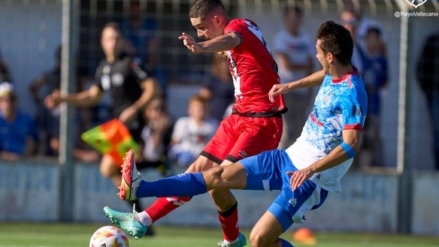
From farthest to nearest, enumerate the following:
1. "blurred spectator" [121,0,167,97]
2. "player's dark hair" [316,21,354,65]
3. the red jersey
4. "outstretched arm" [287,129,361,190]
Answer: "blurred spectator" [121,0,167,97] → the red jersey → "player's dark hair" [316,21,354,65] → "outstretched arm" [287,129,361,190]

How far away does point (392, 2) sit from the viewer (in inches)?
606

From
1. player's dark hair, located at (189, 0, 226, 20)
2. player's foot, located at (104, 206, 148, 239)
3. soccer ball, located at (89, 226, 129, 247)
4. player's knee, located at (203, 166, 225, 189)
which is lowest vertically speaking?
soccer ball, located at (89, 226, 129, 247)

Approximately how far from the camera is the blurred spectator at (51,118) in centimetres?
1550

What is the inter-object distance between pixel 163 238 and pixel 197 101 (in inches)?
117

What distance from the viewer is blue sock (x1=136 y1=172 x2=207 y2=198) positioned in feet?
29.8

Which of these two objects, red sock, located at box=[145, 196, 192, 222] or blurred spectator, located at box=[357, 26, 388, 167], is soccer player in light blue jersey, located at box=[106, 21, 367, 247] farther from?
blurred spectator, located at box=[357, 26, 388, 167]

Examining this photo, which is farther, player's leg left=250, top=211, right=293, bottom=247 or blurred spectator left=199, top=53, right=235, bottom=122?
blurred spectator left=199, top=53, right=235, bottom=122

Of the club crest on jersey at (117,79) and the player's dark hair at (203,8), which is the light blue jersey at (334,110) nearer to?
the player's dark hair at (203,8)

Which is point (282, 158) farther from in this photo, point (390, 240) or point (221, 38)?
point (390, 240)

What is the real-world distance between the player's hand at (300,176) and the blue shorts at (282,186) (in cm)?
25

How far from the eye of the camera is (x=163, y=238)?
13227 mm

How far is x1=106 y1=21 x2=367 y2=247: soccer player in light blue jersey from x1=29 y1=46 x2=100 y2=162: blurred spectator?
21.3 ft

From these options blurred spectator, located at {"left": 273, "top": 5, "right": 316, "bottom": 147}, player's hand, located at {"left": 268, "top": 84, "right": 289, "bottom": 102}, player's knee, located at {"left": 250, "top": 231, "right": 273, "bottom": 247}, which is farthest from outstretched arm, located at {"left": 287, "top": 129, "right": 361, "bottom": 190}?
blurred spectator, located at {"left": 273, "top": 5, "right": 316, "bottom": 147}

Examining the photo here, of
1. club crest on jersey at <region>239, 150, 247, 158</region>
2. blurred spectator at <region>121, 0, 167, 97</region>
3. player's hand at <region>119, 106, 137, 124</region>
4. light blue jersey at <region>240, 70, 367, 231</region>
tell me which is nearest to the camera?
light blue jersey at <region>240, 70, 367, 231</region>
